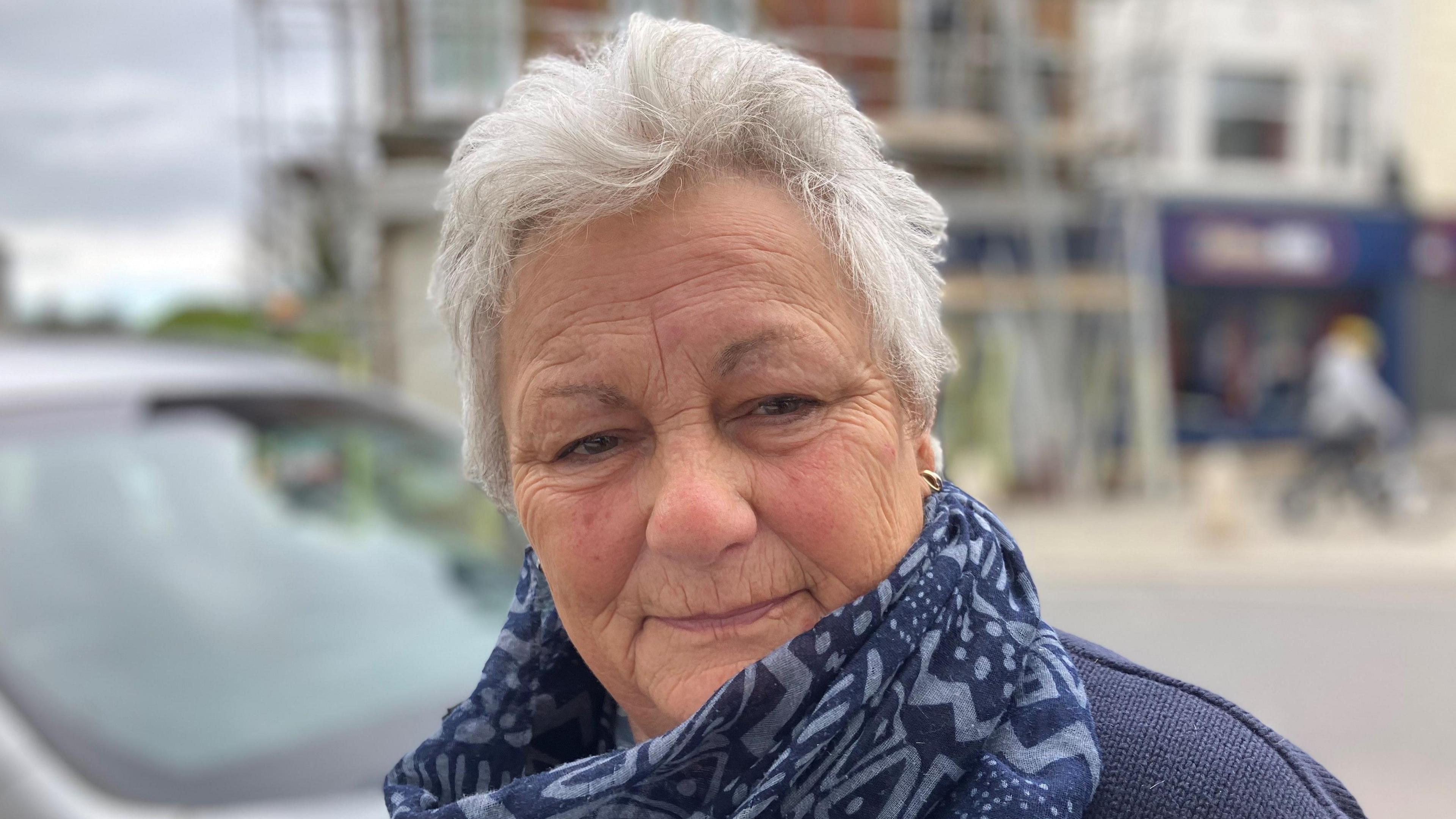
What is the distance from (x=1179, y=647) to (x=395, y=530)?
17.2ft

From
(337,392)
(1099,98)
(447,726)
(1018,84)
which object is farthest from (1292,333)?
(447,726)

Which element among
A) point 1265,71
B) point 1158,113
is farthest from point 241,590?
point 1265,71

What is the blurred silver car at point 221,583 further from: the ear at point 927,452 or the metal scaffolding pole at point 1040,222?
the metal scaffolding pole at point 1040,222

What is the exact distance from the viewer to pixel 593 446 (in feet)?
4.05

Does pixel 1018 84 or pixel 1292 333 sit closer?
pixel 1018 84

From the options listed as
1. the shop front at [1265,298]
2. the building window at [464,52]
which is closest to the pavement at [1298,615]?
the shop front at [1265,298]

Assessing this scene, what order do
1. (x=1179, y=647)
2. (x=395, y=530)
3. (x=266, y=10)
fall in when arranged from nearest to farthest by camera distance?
(x=395, y=530), (x=1179, y=647), (x=266, y=10)

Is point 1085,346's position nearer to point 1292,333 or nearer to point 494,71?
point 1292,333

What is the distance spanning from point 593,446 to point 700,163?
31 centimetres

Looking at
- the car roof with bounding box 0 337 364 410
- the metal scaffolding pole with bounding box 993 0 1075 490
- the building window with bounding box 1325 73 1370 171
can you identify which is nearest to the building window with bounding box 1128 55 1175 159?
the metal scaffolding pole with bounding box 993 0 1075 490

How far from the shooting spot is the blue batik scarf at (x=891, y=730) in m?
1.08

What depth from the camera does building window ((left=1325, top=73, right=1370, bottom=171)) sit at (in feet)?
57.8

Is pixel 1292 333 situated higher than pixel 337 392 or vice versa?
pixel 337 392

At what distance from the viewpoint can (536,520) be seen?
4.21 ft
